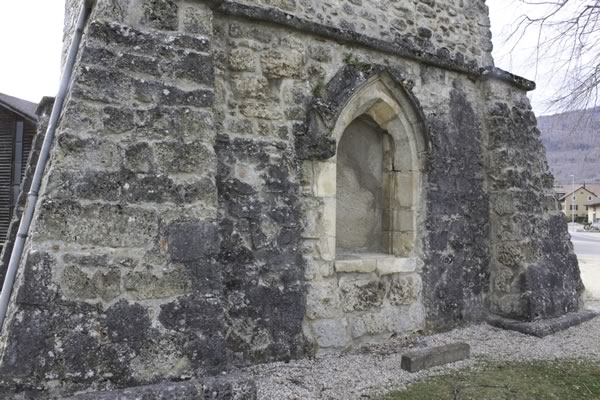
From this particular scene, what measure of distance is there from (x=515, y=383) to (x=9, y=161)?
34.1 feet

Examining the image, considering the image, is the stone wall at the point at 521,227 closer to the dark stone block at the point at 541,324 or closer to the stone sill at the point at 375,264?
the dark stone block at the point at 541,324

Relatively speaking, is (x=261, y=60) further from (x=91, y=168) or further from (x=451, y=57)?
(x=451, y=57)

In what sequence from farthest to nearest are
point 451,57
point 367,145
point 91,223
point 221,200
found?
point 451,57 < point 367,145 < point 221,200 < point 91,223

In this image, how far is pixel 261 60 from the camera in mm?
4391

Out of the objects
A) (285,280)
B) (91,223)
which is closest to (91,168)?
(91,223)

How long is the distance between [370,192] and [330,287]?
4.79 ft

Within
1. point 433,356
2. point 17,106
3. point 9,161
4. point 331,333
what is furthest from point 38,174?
point 17,106

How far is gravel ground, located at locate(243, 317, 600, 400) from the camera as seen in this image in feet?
12.2

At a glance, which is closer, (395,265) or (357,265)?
(357,265)

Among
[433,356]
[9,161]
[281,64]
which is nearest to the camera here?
[433,356]

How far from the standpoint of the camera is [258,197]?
4215 millimetres

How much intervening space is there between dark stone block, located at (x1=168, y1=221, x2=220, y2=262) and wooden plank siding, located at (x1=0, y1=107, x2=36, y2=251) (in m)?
8.41

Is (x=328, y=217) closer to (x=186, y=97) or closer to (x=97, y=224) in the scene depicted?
(x=186, y=97)

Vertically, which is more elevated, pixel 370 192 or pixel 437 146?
pixel 437 146
